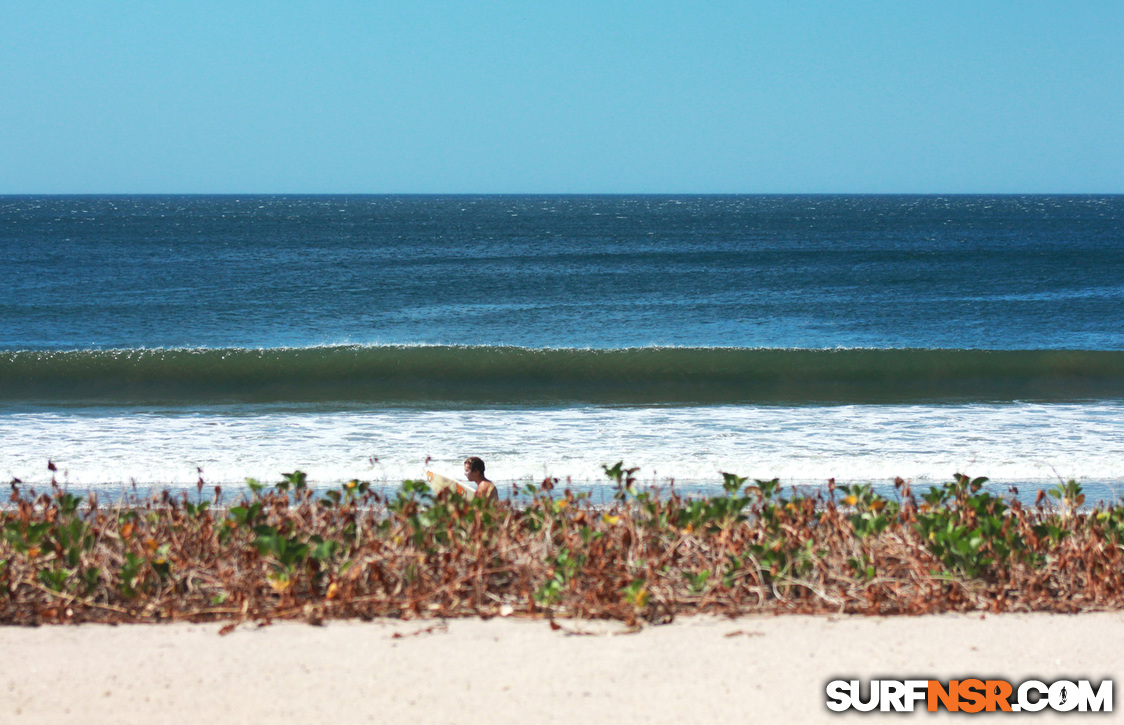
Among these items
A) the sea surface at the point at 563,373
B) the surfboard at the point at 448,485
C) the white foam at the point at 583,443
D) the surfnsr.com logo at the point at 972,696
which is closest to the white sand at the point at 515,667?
the surfnsr.com logo at the point at 972,696

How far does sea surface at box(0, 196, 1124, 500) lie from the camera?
10.2 metres

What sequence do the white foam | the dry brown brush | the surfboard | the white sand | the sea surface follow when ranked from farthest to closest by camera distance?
the sea surface → the white foam → the surfboard → the dry brown brush → the white sand

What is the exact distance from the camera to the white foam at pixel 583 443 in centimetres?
964

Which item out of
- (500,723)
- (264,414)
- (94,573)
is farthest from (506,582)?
(264,414)

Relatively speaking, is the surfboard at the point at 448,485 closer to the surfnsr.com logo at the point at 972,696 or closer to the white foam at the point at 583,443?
the surfnsr.com logo at the point at 972,696

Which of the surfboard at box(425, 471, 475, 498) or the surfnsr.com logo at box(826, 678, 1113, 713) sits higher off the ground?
the surfboard at box(425, 471, 475, 498)

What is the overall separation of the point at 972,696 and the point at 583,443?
7.49 meters

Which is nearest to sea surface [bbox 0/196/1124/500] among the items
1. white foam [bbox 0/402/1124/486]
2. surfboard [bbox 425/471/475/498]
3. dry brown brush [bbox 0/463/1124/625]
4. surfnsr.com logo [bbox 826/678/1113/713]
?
white foam [bbox 0/402/1124/486]

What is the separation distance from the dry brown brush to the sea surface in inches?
43.7

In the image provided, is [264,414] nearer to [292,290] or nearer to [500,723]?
[500,723]

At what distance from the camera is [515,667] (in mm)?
3922

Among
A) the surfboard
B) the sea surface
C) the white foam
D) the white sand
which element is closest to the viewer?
the white sand

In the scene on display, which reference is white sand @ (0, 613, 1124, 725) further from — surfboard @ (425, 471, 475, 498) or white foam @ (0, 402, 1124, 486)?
white foam @ (0, 402, 1124, 486)

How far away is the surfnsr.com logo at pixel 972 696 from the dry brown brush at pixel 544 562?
0.76m
